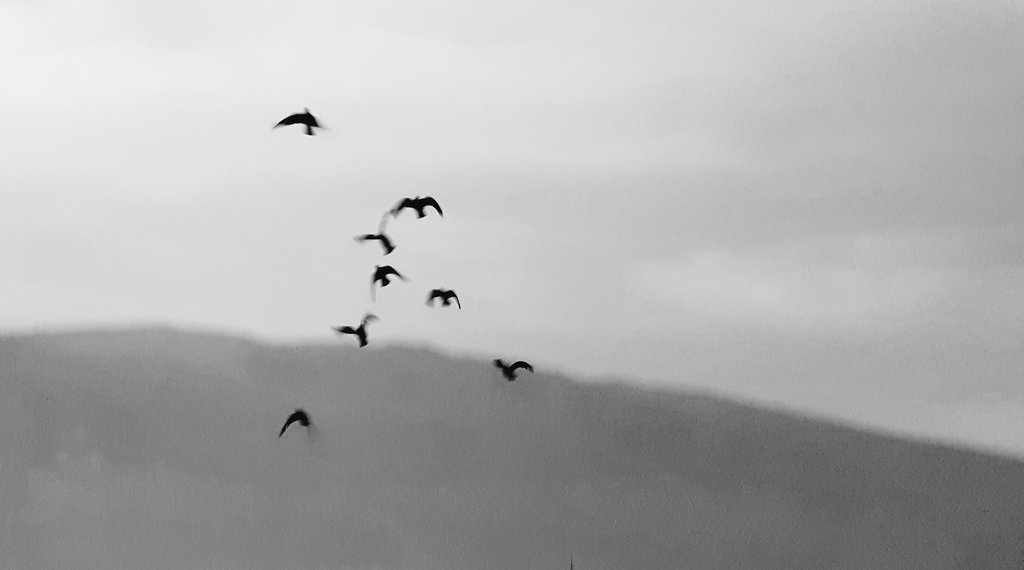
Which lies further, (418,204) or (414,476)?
(414,476)

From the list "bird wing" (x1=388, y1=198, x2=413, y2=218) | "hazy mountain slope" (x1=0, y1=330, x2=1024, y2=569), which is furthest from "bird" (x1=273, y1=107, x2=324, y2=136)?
"hazy mountain slope" (x1=0, y1=330, x2=1024, y2=569)

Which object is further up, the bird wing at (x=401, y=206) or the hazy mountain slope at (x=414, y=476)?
the hazy mountain slope at (x=414, y=476)

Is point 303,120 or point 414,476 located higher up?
point 414,476

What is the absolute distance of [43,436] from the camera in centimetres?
10069

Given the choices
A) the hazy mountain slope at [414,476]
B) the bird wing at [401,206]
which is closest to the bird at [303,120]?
the bird wing at [401,206]

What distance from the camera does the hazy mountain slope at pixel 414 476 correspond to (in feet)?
319

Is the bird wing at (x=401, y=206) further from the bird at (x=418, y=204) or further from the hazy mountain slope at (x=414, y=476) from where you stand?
the hazy mountain slope at (x=414, y=476)

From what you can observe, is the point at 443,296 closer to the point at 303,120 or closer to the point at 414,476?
the point at 303,120

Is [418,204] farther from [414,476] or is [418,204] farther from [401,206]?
[414,476]

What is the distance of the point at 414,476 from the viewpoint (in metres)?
106

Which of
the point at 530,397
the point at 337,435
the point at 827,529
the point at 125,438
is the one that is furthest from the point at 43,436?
the point at 827,529

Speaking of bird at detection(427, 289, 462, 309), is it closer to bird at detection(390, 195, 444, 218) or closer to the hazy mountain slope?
bird at detection(390, 195, 444, 218)

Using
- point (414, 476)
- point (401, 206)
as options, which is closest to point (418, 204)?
point (401, 206)

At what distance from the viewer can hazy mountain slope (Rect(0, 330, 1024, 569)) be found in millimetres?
97188
